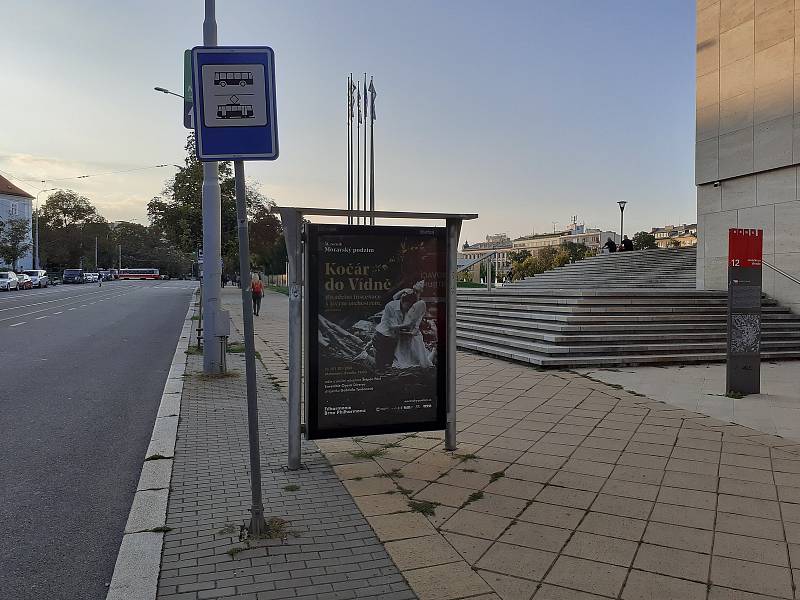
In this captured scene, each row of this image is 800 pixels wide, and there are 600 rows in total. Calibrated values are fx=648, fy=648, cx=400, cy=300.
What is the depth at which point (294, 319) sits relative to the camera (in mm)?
4938

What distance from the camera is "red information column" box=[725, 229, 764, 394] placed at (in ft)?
27.0

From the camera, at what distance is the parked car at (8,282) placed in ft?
165

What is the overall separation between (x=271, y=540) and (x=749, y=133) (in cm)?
1485

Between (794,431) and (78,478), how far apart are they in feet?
21.4

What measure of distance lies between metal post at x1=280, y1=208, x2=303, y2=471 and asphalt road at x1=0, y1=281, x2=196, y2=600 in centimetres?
124

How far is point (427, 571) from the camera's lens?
337 centimetres

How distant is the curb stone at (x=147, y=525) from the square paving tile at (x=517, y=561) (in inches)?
67.7

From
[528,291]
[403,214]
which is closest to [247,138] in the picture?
[403,214]

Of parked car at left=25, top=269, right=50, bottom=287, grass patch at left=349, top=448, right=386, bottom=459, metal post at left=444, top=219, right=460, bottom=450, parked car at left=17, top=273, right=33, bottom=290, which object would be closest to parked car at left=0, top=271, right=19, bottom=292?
parked car at left=17, top=273, right=33, bottom=290

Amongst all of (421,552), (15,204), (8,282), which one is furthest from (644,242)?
(15,204)

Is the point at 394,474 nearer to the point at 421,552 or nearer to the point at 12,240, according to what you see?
the point at 421,552

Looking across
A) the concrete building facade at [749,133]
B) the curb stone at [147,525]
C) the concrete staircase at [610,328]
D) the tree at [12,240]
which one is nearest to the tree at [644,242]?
the concrete building facade at [749,133]

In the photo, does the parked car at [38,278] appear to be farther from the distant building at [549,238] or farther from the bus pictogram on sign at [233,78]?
the distant building at [549,238]

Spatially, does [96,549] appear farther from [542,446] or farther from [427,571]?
[542,446]
